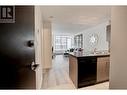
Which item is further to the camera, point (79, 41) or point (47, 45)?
point (79, 41)

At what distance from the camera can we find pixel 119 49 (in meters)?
1.41

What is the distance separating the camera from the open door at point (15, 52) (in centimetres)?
94

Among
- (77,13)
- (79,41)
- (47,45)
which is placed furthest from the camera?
(79,41)

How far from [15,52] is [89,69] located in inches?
110

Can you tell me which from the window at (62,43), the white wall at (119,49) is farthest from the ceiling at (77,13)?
the window at (62,43)

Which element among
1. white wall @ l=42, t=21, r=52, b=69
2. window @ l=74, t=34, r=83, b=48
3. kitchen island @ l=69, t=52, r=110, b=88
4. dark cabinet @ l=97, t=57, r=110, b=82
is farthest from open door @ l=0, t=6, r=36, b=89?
window @ l=74, t=34, r=83, b=48

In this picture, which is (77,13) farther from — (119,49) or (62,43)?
(62,43)

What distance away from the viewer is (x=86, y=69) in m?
3.55

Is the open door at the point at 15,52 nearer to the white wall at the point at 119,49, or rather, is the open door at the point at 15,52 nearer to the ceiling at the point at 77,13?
the white wall at the point at 119,49

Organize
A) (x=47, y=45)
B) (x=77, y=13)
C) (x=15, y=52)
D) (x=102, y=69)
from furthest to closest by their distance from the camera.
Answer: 1. (x=47, y=45)
2. (x=77, y=13)
3. (x=102, y=69)
4. (x=15, y=52)

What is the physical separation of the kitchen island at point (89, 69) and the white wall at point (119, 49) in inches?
73.2

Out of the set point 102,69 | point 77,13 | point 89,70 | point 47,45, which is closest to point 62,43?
point 47,45

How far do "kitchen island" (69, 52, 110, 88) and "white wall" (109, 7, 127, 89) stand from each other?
186cm
